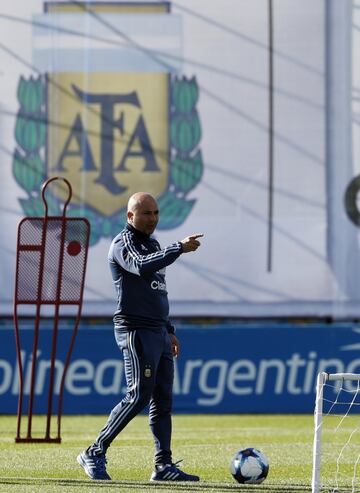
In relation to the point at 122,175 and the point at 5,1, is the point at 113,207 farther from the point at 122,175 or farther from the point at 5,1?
the point at 5,1

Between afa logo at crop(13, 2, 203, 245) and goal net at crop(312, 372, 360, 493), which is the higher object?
afa logo at crop(13, 2, 203, 245)

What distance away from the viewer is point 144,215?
7.91m

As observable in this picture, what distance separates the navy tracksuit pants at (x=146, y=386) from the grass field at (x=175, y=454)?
275mm

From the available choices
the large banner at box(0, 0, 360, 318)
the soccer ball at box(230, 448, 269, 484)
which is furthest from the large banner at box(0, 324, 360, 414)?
the soccer ball at box(230, 448, 269, 484)

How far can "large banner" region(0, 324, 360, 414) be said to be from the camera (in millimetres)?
16203

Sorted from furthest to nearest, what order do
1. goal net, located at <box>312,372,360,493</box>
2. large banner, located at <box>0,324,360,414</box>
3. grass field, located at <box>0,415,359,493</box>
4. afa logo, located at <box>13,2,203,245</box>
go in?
afa logo, located at <box>13,2,203,245</box> < large banner, located at <box>0,324,360,414</box> < grass field, located at <box>0,415,359,493</box> < goal net, located at <box>312,372,360,493</box>

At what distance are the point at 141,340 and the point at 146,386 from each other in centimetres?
28

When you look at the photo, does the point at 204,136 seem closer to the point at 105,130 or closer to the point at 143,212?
the point at 105,130

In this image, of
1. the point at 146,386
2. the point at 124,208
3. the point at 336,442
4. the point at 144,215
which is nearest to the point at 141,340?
the point at 146,386

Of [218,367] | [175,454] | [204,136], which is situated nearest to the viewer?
[175,454]

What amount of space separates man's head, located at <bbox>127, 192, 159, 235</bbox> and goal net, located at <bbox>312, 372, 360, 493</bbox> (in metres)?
1.42

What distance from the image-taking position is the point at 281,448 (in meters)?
11.0

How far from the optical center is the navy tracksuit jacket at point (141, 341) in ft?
26.1

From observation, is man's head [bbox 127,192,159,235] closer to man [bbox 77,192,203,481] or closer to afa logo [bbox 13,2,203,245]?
man [bbox 77,192,203,481]
